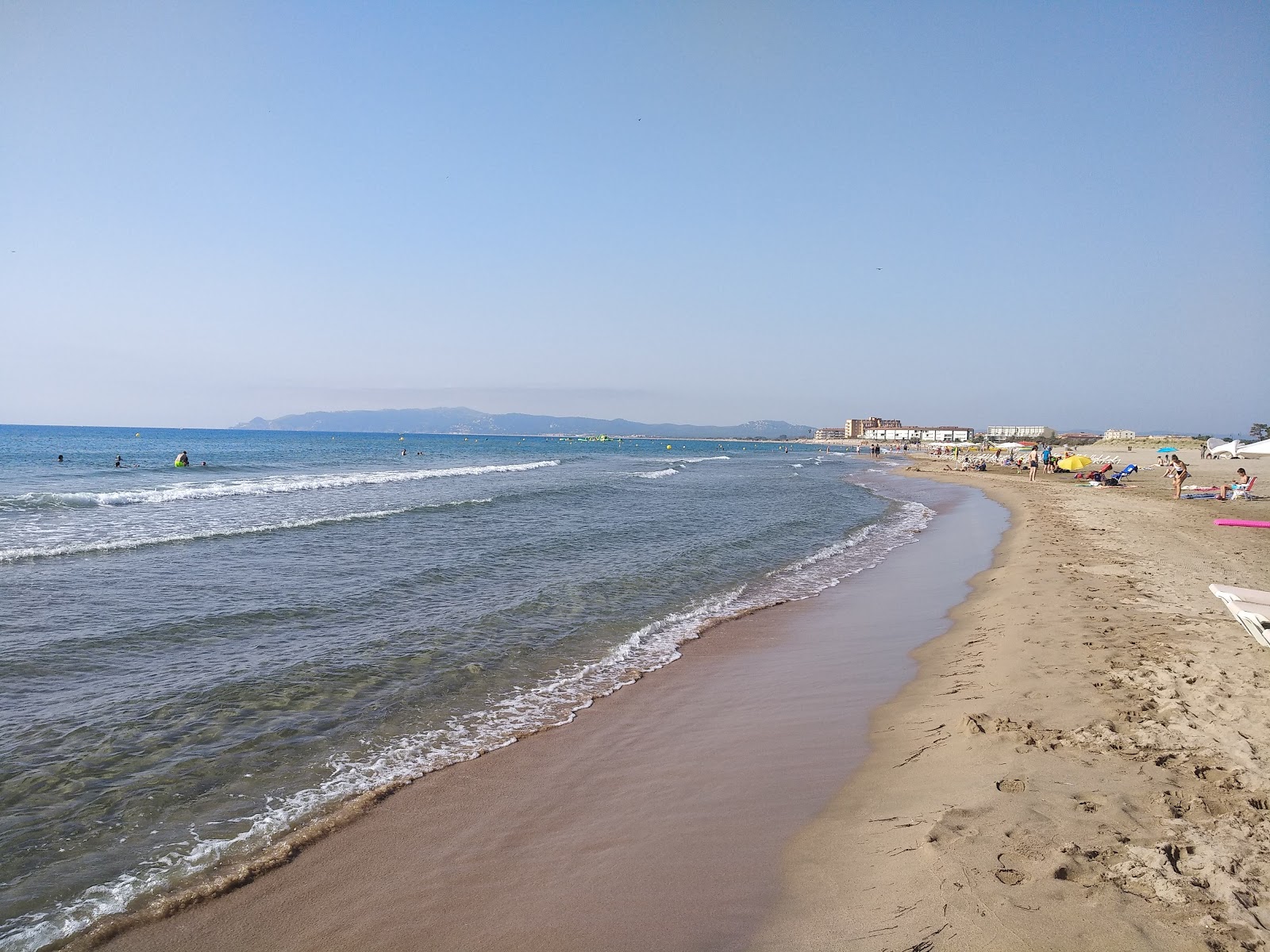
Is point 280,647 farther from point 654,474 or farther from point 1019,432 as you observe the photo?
point 1019,432

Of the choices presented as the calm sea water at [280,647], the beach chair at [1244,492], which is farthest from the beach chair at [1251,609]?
the beach chair at [1244,492]

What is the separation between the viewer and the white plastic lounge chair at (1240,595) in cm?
786

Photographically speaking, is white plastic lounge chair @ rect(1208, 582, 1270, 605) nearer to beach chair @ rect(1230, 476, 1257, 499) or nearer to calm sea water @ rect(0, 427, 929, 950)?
calm sea water @ rect(0, 427, 929, 950)

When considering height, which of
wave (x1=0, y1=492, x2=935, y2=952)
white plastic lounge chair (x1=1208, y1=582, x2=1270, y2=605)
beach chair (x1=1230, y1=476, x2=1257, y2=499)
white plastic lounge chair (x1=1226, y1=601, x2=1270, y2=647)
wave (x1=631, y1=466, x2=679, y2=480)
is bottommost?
wave (x1=0, y1=492, x2=935, y2=952)

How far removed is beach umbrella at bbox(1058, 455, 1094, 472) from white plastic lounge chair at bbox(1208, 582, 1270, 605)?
132 feet

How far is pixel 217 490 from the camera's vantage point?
2931 centimetres

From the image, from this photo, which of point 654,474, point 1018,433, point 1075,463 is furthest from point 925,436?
point 654,474

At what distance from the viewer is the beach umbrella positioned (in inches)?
1683

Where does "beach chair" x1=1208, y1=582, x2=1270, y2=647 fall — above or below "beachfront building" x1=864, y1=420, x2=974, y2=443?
below

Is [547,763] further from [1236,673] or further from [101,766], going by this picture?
[1236,673]

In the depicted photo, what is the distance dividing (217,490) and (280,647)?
2467 cm

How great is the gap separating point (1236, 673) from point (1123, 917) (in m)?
4.89

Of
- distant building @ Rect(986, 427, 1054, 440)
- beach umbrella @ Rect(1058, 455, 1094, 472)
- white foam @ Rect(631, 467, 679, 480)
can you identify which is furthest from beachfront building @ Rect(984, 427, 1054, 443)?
white foam @ Rect(631, 467, 679, 480)

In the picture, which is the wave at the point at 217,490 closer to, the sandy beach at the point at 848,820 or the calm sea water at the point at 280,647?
the calm sea water at the point at 280,647
